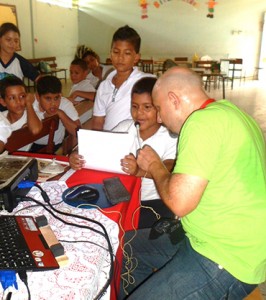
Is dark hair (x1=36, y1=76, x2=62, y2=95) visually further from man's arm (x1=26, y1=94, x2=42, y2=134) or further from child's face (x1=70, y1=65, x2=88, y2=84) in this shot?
child's face (x1=70, y1=65, x2=88, y2=84)

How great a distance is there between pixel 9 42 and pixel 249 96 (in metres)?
6.96

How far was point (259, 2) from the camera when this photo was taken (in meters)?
11.5

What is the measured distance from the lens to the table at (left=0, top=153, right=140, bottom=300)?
75 cm

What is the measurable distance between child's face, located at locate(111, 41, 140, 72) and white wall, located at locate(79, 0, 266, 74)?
34.1 ft

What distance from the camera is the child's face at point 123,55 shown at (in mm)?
2156

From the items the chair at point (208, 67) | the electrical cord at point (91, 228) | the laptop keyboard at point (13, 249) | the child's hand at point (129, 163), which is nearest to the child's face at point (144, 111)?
the child's hand at point (129, 163)

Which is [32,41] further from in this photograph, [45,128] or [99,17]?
[45,128]

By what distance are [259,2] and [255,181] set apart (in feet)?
40.5

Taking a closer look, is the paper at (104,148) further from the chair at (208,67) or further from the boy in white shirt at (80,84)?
the chair at (208,67)

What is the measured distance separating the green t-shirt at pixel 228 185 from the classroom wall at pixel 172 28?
1071 centimetres

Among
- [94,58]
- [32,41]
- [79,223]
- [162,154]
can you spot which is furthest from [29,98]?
[32,41]

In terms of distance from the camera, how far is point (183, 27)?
39.0 ft

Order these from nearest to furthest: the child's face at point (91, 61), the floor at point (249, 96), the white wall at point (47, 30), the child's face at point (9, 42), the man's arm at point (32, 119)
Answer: the man's arm at point (32, 119) < the child's face at point (9, 42) < the child's face at point (91, 61) < the floor at point (249, 96) < the white wall at point (47, 30)

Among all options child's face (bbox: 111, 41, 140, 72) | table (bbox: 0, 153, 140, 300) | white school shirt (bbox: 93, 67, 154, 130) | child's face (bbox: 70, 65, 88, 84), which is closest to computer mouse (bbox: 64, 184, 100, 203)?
table (bbox: 0, 153, 140, 300)
